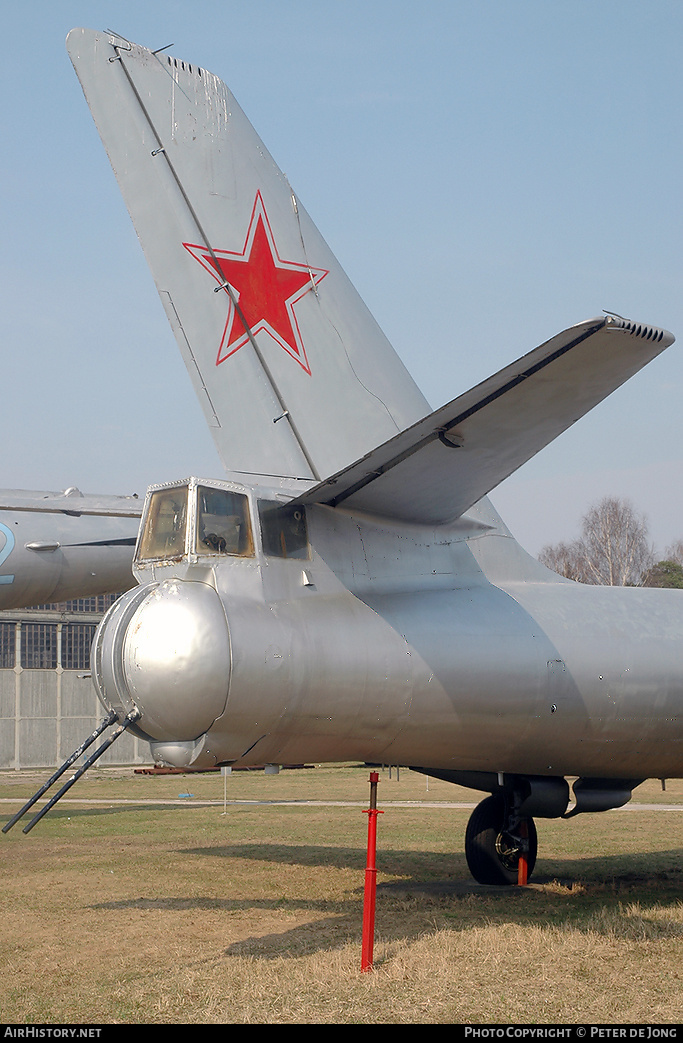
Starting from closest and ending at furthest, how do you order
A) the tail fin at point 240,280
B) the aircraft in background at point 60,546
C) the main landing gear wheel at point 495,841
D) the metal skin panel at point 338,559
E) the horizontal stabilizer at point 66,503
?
1. the metal skin panel at point 338,559
2. the tail fin at point 240,280
3. the main landing gear wheel at point 495,841
4. the aircraft in background at point 60,546
5. the horizontal stabilizer at point 66,503

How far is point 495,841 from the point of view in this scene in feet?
41.4

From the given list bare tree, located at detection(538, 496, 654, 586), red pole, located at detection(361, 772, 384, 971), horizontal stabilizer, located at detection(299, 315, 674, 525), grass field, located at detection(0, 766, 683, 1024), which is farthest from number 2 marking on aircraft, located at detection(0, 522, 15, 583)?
bare tree, located at detection(538, 496, 654, 586)

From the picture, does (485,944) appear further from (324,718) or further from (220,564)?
(220,564)

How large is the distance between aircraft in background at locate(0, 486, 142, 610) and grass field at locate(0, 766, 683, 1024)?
3824mm

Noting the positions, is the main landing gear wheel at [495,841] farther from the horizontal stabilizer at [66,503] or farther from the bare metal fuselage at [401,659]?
the horizontal stabilizer at [66,503]

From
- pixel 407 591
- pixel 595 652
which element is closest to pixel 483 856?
pixel 595 652

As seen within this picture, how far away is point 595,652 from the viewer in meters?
9.91

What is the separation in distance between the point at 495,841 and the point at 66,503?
716 centimetres

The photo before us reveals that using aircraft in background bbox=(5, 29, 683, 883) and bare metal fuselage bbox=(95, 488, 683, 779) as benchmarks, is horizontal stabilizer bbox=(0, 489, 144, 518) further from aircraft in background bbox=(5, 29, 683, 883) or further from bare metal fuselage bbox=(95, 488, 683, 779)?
bare metal fuselage bbox=(95, 488, 683, 779)

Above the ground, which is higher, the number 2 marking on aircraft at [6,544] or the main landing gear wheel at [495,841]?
the number 2 marking on aircraft at [6,544]

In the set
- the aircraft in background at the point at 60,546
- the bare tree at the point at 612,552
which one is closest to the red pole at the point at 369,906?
the aircraft in background at the point at 60,546

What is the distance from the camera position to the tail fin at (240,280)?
11.2 metres

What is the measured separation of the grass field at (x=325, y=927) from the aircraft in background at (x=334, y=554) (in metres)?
1.45

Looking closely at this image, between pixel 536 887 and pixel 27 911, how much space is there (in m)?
6.00
